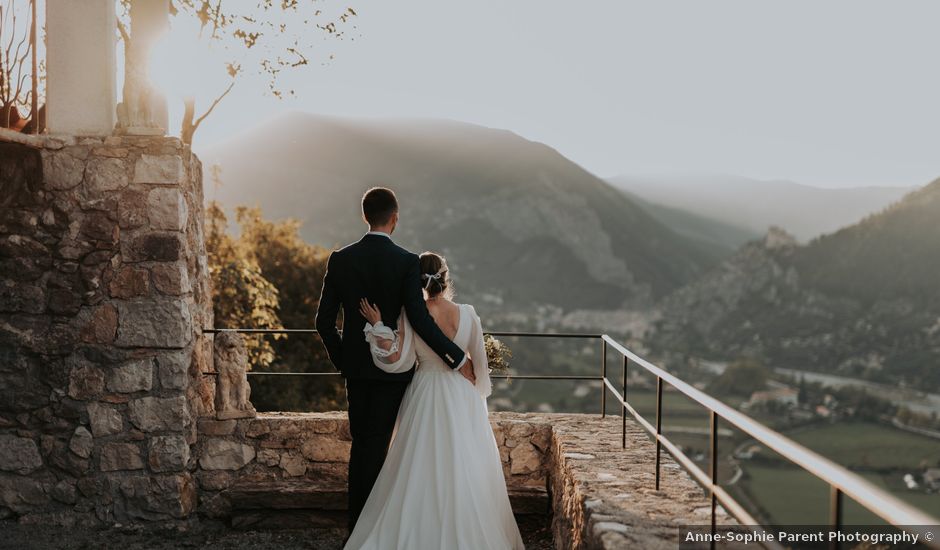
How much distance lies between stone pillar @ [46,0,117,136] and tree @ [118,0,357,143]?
776 centimetres

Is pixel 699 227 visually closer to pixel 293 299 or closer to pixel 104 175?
pixel 293 299

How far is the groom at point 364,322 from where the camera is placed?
368 centimetres

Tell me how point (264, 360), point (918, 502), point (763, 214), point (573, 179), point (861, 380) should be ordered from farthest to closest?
1. point (763, 214)
2. point (573, 179)
3. point (861, 380)
4. point (918, 502)
5. point (264, 360)

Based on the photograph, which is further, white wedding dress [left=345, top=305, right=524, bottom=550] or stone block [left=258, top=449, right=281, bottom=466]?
stone block [left=258, top=449, right=281, bottom=466]

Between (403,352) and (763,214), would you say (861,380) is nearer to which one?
(763,214)

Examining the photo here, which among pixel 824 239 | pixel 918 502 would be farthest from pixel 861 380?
pixel 918 502

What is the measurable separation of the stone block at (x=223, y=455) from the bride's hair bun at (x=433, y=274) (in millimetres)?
1961

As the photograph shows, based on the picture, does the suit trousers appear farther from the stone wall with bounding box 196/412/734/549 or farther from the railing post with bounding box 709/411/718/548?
the railing post with bounding box 709/411/718/548

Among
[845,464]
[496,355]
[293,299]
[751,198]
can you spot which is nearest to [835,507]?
[496,355]

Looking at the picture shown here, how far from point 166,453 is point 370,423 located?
1.63 m

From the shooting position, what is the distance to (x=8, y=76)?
15.5 ft

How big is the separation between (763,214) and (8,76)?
11689 cm

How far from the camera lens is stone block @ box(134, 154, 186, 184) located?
461 cm

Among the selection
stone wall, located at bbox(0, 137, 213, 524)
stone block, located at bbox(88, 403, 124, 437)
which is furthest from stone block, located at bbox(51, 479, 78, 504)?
stone block, located at bbox(88, 403, 124, 437)
